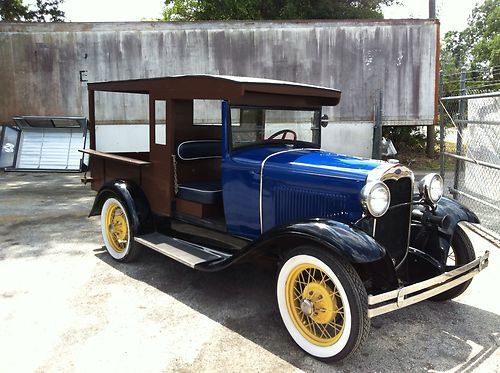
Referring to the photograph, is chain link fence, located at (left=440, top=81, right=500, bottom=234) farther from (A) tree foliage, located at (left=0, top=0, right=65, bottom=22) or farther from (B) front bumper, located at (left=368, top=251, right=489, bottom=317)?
(A) tree foliage, located at (left=0, top=0, right=65, bottom=22)

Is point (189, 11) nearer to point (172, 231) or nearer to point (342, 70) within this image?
point (342, 70)

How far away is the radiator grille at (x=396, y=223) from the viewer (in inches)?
119

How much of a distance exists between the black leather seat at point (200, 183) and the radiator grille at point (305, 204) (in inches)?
29.2

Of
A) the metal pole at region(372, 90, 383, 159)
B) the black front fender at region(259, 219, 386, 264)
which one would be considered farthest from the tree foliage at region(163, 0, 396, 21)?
the black front fender at region(259, 219, 386, 264)

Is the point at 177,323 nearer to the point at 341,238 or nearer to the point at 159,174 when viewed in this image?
the point at 341,238

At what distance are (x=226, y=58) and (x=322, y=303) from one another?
8.72 m

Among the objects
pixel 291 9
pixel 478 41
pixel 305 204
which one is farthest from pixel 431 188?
pixel 478 41

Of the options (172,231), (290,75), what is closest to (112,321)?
(172,231)

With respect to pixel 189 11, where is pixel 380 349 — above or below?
below

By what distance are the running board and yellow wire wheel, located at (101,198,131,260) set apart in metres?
0.38

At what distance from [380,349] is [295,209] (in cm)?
107

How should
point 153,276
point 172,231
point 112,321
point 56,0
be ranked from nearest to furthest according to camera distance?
point 112,321 → point 153,276 → point 172,231 → point 56,0

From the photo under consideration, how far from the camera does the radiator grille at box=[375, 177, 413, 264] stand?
9.88 ft

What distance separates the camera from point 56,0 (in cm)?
1744
